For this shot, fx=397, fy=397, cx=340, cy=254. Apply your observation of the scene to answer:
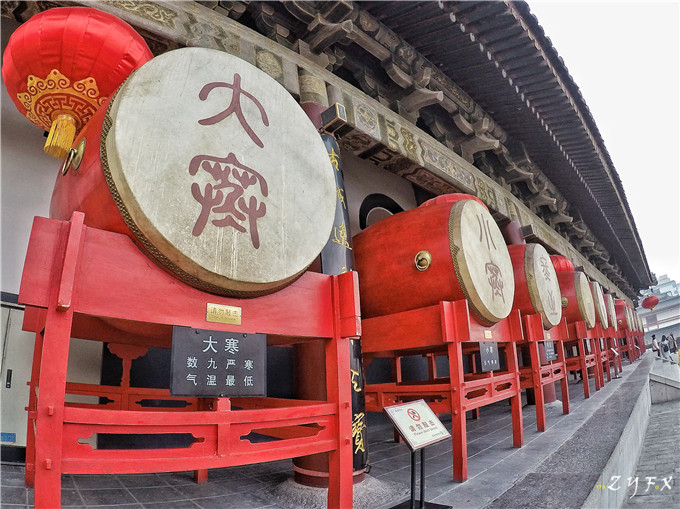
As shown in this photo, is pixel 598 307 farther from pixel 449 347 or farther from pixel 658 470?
pixel 449 347

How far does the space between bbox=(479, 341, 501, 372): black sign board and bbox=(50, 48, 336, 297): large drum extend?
1.91 meters

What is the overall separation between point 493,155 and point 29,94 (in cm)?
663

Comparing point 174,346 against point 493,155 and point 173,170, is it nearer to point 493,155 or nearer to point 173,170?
point 173,170

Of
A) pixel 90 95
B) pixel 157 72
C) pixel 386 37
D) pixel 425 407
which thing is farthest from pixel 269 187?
pixel 386 37

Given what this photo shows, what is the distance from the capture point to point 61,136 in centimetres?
200

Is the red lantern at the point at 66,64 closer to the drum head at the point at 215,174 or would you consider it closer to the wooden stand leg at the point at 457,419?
the drum head at the point at 215,174

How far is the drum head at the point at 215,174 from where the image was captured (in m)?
1.38

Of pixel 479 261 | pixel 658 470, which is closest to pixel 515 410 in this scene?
pixel 479 261

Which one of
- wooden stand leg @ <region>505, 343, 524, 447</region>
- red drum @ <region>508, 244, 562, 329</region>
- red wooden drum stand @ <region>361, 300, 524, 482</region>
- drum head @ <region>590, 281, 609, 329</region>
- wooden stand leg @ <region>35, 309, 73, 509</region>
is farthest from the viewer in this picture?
drum head @ <region>590, 281, 609, 329</region>

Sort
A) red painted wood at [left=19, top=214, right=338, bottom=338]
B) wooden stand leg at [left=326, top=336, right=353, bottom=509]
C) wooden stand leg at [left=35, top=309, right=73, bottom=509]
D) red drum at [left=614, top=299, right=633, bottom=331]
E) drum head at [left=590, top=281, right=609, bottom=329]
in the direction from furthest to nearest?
red drum at [left=614, top=299, right=633, bottom=331]
drum head at [left=590, top=281, right=609, bottom=329]
wooden stand leg at [left=326, top=336, right=353, bottom=509]
red painted wood at [left=19, top=214, right=338, bottom=338]
wooden stand leg at [left=35, top=309, right=73, bottom=509]

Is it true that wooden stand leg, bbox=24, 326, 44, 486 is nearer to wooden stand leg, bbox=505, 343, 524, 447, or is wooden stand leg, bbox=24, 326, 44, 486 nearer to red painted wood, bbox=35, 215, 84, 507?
red painted wood, bbox=35, 215, 84, 507

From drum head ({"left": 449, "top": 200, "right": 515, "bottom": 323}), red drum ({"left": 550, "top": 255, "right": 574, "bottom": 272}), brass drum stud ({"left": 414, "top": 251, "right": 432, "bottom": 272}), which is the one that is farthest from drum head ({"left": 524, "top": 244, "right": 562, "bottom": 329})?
red drum ({"left": 550, "top": 255, "right": 574, "bottom": 272})

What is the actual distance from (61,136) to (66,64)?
1.27ft

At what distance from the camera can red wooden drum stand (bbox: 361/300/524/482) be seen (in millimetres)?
2840
